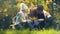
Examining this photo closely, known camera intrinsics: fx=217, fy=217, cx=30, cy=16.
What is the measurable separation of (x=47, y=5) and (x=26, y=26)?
0.29m

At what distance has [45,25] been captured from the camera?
7.02ft

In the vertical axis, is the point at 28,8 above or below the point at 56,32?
above

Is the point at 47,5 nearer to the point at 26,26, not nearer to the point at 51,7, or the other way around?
the point at 51,7

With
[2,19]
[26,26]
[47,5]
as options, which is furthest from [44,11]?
[2,19]

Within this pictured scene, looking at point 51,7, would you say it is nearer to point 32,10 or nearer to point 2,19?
point 32,10

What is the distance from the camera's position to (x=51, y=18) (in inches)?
84.8

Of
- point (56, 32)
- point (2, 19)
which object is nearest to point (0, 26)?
point (2, 19)

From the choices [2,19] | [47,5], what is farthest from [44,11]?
[2,19]

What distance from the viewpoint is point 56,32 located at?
215 centimetres

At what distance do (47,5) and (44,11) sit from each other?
0.22ft

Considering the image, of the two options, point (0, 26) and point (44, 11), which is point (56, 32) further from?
point (0, 26)

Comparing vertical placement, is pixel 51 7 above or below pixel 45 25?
above

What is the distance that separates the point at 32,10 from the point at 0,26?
35cm

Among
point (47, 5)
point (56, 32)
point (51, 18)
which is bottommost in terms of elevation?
point (56, 32)
